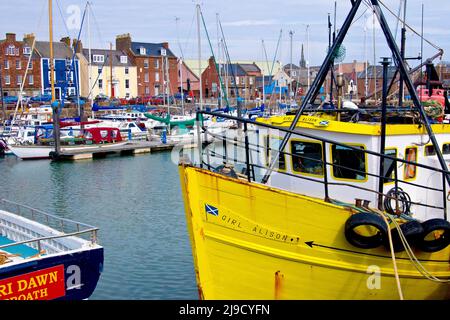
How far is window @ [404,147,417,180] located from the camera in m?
12.0

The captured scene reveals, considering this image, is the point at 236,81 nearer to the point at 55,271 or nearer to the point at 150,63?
the point at 150,63

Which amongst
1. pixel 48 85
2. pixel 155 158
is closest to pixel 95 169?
pixel 155 158

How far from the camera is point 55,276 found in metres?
11.5

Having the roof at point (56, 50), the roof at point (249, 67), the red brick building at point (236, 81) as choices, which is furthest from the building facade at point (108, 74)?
the roof at point (249, 67)

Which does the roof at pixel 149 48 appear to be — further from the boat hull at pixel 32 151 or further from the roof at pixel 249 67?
the boat hull at pixel 32 151

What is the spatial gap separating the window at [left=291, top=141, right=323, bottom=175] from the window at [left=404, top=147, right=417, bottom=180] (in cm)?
171

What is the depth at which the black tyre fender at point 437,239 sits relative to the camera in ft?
32.9

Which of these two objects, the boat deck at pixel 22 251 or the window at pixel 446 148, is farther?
the boat deck at pixel 22 251

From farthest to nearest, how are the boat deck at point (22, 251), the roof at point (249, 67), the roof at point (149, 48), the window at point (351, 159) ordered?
1. the roof at point (249, 67)
2. the roof at point (149, 48)
3. the boat deck at point (22, 251)
4. the window at point (351, 159)

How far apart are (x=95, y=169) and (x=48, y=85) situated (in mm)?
43387

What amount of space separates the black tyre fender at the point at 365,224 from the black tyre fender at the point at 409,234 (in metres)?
0.19

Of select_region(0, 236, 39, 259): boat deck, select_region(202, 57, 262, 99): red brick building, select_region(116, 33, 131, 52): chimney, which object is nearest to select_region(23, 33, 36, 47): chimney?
select_region(116, 33, 131, 52): chimney
